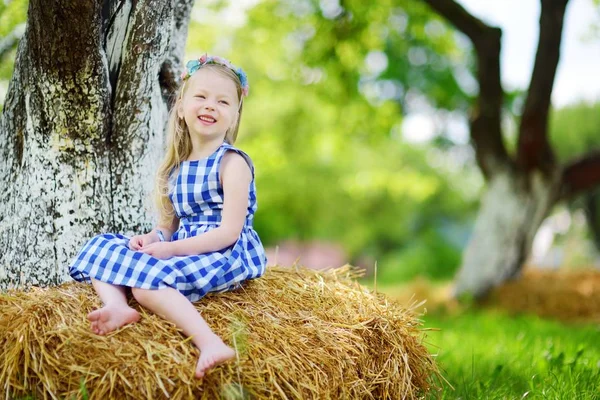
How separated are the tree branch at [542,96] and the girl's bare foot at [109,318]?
590cm

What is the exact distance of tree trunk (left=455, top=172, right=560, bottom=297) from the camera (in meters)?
7.38

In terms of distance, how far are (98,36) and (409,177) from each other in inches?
376

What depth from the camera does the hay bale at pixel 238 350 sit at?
2062mm

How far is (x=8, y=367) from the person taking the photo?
2123 millimetres

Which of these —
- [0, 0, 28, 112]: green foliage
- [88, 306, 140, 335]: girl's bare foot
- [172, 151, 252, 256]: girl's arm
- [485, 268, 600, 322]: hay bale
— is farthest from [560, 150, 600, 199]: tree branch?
[88, 306, 140, 335]: girl's bare foot

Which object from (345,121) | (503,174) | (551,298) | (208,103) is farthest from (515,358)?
(345,121)

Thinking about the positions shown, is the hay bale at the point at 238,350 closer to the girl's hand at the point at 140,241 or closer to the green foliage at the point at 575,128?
the girl's hand at the point at 140,241

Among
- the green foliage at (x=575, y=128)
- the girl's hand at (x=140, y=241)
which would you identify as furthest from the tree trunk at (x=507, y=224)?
the girl's hand at (x=140, y=241)

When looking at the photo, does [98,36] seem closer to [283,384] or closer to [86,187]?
[86,187]

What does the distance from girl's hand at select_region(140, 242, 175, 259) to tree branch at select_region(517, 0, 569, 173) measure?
18.4ft

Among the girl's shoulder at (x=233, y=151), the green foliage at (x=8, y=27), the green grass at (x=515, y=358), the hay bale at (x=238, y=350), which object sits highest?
the green foliage at (x=8, y=27)


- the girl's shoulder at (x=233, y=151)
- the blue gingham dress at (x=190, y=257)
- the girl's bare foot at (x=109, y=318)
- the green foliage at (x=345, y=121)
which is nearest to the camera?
the girl's bare foot at (x=109, y=318)

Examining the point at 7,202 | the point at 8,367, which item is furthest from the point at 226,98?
the point at 8,367

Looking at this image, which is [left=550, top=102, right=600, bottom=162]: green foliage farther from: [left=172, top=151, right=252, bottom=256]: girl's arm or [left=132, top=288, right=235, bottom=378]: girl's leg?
[left=132, top=288, right=235, bottom=378]: girl's leg
